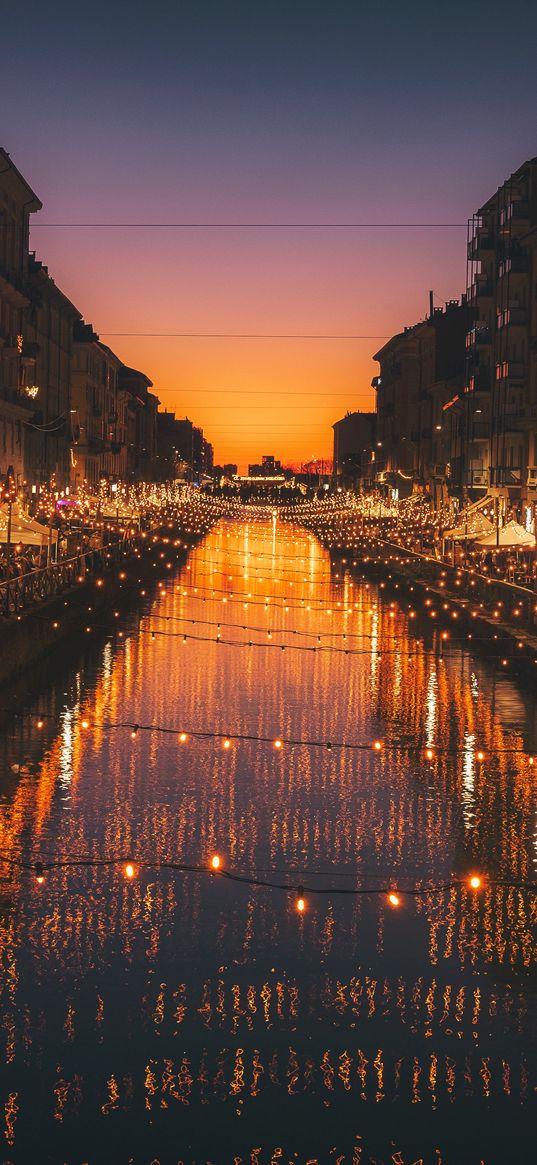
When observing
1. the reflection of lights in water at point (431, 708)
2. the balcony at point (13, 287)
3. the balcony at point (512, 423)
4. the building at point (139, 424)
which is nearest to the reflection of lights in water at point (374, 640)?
the reflection of lights in water at point (431, 708)

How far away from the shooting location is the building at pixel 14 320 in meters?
60.0

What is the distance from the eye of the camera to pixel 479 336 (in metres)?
83.9

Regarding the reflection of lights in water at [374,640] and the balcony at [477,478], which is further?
the balcony at [477,478]

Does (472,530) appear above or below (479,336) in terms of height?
below

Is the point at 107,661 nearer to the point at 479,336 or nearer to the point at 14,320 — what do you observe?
the point at 14,320

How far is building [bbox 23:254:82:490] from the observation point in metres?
70.0

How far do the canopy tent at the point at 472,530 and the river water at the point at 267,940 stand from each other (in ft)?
92.5

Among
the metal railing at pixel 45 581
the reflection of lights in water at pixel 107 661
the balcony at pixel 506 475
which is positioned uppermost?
the balcony at pixel 506 475

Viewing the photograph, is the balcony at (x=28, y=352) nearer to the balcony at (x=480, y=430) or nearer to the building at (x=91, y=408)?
the building at (x=91, y=408)

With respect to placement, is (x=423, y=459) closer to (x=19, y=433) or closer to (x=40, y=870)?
(x=19, y=433)

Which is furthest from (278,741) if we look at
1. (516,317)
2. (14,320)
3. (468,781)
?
(516,317)

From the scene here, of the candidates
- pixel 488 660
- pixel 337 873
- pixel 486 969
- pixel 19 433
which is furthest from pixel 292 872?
pixel 19 433

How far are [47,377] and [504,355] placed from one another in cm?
2378

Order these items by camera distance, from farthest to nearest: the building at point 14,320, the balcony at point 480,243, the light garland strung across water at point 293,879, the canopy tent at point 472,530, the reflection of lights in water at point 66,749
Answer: the balcony at point 480,243, the building at point 14,320, the canopy tent at point 472,530, the reflection of lights in water at point 66,749, the light garland strung across water at point 293,879
